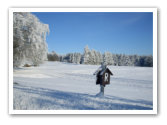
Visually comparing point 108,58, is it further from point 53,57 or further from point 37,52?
point 37,52

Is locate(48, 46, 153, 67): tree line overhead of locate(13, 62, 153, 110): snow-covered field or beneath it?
overhead

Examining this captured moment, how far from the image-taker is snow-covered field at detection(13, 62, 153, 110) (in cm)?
332

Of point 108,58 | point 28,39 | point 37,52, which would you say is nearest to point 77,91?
point 108,58

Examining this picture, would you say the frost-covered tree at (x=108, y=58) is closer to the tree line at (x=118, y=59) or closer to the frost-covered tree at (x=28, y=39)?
the tree line at (x=118, y=59)

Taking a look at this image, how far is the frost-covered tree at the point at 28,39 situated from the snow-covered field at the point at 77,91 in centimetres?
35

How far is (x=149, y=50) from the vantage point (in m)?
3.46

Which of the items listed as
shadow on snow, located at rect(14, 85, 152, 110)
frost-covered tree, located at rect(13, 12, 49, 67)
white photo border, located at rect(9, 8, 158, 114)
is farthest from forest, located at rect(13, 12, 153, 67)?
shadow on snow, located at rect(14, 85, 152, 110)

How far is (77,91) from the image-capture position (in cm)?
385

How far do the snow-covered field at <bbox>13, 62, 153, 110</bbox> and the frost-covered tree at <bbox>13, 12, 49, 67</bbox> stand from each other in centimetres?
35

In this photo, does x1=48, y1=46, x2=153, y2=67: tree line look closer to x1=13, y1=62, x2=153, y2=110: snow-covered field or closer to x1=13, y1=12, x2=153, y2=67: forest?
x1=13, y1=12, x2=153, y2=67: forest
